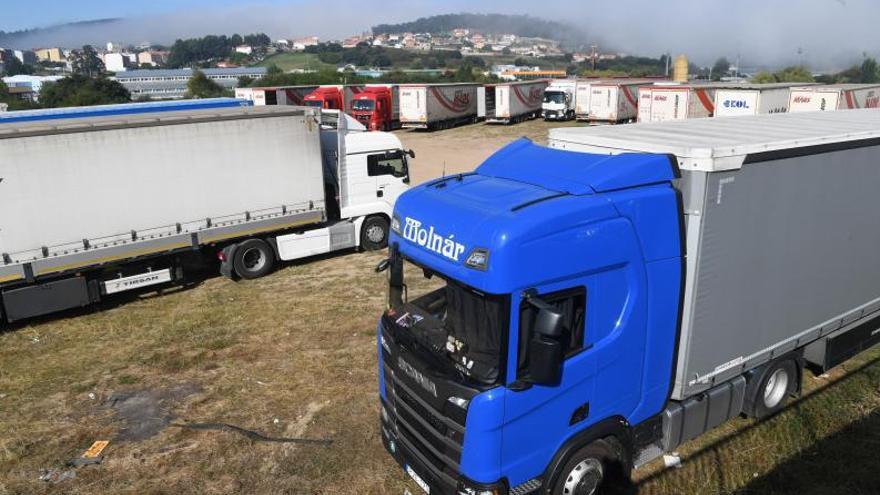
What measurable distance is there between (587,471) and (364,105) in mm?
36320

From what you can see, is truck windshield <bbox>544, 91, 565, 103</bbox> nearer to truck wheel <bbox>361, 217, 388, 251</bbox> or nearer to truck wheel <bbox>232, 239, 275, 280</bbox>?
truck wheel <bbox>361, 217, 388, 251</bbox>

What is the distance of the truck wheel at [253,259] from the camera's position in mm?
13375

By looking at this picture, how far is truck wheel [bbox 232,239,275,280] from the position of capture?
13.4 metres

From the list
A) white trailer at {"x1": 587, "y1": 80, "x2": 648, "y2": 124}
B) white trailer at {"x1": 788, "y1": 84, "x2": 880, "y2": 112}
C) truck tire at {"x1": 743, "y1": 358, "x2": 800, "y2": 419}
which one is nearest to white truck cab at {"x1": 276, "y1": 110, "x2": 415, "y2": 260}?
truck tire at {"x1": 743, "y1": 358, "x2": 800, "y2": 419}

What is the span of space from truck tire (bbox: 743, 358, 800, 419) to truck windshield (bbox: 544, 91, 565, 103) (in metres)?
38.1

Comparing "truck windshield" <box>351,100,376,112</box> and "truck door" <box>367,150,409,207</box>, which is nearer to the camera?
"truck door" <box>367,150,409,207</box>

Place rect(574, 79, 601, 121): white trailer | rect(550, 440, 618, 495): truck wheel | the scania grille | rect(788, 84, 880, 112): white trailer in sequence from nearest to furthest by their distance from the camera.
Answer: the scania grille → rect(550, 440, 618, 495): truck wheel → rect(788, 84, 880, 112): white trailer → rect(574, 79, 601, 121): white trailer

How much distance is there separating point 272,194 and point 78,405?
235 inches

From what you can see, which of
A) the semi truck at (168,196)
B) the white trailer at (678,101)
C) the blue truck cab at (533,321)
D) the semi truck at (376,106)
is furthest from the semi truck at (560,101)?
the blue truck cab at (533,321)

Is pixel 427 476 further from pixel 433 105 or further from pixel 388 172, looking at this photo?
pixel 433 105

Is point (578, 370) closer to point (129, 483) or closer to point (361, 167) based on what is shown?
point (129, 483)

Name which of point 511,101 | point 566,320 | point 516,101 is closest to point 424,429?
point 566,320

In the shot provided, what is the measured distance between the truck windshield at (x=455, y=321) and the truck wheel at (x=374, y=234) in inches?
381

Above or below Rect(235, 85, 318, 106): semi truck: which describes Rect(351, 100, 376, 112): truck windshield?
below
